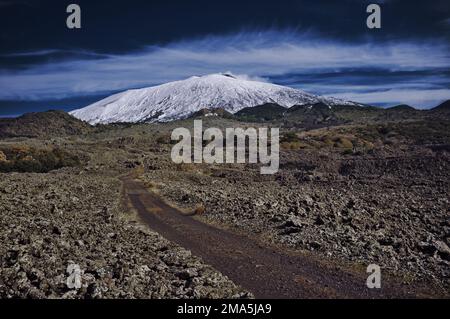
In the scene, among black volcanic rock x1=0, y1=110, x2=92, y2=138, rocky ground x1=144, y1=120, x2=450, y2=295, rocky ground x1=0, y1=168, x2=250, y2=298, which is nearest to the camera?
rocky ground x1=0, y1=168, x2=250, y2=298

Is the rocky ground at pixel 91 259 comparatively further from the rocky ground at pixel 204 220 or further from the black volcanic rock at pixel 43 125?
the black volcanic rock at pixel 43 125

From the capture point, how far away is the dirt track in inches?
469

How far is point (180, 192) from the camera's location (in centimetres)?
3312

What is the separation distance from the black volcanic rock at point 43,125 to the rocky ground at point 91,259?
426 ft

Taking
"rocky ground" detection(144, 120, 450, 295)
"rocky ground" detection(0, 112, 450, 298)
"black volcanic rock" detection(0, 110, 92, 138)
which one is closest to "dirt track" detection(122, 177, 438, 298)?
"rocky ground" detection(0, 112, 450, 298)

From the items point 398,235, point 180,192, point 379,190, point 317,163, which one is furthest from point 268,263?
point 317,163

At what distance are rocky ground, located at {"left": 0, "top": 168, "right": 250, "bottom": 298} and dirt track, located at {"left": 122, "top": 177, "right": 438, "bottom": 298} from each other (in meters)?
0.78

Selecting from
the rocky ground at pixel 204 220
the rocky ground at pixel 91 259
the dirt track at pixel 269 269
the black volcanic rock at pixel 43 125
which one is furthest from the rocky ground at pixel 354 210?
the black volcanic rock at pixel 43 125

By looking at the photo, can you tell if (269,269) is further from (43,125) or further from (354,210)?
(43,125)

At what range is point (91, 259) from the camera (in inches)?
543

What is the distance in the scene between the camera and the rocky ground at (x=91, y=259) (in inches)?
441

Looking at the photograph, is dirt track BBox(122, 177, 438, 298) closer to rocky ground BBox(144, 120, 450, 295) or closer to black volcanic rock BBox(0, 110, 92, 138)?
rocky ground BBox(144, 120, 450, 295)

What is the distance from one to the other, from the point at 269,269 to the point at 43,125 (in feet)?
516
